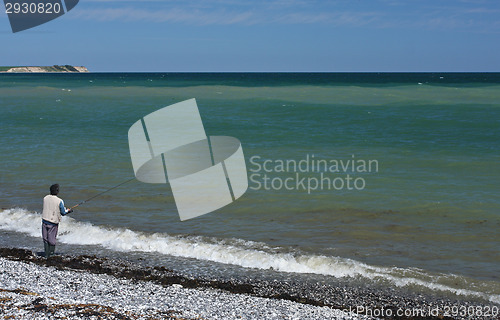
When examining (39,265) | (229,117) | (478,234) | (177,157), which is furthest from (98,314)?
(229,117)

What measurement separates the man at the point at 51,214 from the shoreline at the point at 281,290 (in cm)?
34

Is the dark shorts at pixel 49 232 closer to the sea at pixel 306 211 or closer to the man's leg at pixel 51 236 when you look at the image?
the man's leg at pixel 51 236

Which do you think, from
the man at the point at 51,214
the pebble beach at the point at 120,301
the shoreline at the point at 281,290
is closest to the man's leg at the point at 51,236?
the man at the point at 51,214

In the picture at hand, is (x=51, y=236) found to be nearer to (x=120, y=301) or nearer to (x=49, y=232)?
(x=49, y=232)

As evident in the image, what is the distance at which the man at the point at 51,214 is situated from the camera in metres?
10.3

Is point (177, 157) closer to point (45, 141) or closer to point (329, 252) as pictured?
point (45, 141)

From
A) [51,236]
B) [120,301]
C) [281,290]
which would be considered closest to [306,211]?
[281,290]

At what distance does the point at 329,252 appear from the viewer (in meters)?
10.9

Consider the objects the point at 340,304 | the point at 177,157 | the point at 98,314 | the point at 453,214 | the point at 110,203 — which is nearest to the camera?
the point at 98,314

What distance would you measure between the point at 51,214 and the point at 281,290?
464cm

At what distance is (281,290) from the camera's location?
902 centimetres

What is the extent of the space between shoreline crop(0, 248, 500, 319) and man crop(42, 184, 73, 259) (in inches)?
13.2

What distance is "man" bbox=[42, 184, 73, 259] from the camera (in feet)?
33.7

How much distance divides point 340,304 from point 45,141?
75.0 feet
